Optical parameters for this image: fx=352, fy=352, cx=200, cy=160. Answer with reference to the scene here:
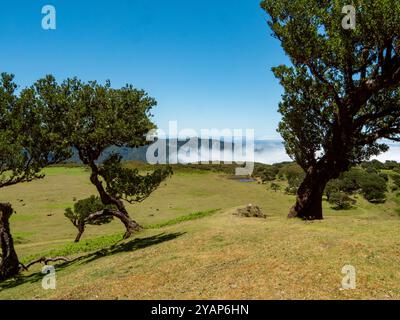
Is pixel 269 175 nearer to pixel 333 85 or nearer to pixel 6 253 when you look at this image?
pixel 333 85

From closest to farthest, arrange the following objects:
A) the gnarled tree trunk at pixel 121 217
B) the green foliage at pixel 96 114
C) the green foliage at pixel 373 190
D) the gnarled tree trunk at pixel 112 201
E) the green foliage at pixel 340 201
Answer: the green foliage at pixel 96 114 < the gnarled tree trunk at pixel 112 201 < the gnarled tree trunk at pixel 121 217 < the green foliage at pixel 340 201 < the green foliage at pixel 373 190

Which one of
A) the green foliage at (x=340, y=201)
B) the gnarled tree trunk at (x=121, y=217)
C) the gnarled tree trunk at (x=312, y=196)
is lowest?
the green foliage at (x=340, y=201)

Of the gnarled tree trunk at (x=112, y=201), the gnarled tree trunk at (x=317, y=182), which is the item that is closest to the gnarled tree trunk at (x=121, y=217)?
the gnarled tree trunk at (x=112, y=201)

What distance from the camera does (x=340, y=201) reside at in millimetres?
85188

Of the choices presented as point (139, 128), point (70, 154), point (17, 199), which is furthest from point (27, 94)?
point (17, 199)

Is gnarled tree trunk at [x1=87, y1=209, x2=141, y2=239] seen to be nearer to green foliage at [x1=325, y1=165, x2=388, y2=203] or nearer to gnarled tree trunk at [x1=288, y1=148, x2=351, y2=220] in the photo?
gnarled tree trunk at [x1=288, y1=148, x2=351, y2=220]

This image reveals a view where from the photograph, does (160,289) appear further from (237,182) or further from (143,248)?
(237,182)

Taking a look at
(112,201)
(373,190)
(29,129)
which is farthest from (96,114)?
(373,190)

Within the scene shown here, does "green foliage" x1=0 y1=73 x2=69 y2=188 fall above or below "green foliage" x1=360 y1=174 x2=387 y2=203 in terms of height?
above

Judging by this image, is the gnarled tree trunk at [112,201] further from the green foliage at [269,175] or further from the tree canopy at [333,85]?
the green foliage at [269,175]

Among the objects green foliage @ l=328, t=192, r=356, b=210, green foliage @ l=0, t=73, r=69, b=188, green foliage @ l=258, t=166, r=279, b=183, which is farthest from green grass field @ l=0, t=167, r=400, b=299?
green foliage @ l=258, t=166, r=279, b=183

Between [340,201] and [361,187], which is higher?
[361,187]

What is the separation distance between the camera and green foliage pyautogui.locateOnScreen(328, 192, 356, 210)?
270 ft

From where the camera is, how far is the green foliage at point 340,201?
82.3 m
